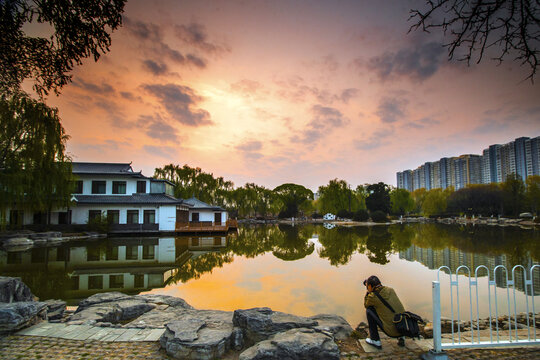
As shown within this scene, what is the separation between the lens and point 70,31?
194 inches

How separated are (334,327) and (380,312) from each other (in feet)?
2.91

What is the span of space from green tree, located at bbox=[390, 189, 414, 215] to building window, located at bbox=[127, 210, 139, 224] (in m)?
54.6

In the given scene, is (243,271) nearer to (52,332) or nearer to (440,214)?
(52,332)

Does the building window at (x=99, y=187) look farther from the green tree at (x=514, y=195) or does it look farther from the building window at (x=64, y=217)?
the green tree at (x=514, y=195)

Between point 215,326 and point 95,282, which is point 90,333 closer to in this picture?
point 215,326

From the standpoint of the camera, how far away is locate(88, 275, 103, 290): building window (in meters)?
8.41

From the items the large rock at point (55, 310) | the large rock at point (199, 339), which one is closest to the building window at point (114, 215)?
the large rock at point (55, 310)

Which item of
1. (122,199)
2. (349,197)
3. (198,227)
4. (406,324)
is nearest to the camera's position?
(406,324)

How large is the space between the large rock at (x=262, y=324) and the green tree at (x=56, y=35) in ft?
16.0

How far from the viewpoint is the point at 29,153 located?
57.2ft

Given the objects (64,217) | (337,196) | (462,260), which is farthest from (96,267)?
(337,196)

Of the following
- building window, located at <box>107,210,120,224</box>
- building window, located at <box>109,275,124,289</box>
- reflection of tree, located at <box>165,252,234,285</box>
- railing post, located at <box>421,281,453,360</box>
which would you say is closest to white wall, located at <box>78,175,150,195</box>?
building window, located at <box>107,210,120,224</box>

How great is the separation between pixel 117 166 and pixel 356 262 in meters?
24.9

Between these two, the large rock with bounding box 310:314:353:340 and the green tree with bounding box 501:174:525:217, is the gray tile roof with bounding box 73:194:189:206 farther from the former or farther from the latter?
the green tree with bounding box 501:174:525:217
